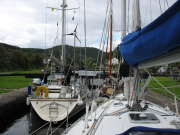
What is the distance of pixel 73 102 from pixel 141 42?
599 centimetres

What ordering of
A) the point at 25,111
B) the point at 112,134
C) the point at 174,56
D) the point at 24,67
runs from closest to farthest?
the point at 174,56
the point at 112,134
the point at 25,111
the point at 24,67

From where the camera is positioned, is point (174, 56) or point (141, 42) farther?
point (141, 42)

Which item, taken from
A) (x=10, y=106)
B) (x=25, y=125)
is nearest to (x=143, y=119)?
(x=25, y=125)

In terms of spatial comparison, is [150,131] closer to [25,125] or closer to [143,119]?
[143,119]

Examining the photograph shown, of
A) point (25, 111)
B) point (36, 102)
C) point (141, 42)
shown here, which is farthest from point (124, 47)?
point (25, 111)

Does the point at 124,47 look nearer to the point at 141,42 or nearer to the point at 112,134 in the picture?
the point at 141,42

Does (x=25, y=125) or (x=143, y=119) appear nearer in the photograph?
(x=143, y=119)

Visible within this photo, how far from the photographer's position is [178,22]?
6.07 feet

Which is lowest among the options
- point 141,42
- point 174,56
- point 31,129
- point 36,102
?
point 31,129

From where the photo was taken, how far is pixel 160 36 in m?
2.24

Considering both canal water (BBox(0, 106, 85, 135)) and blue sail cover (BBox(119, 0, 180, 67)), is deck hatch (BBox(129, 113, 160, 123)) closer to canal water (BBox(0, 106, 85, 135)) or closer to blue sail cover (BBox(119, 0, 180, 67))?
blue sail cover (BBox(119, 0, 180, 67))

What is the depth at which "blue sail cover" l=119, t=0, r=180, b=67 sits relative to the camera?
6.36 feet

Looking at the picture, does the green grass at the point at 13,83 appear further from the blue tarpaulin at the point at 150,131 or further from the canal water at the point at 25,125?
the blue tarpaulin at the point at 150,131

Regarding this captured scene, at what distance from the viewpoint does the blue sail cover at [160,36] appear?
1938 millimetres
